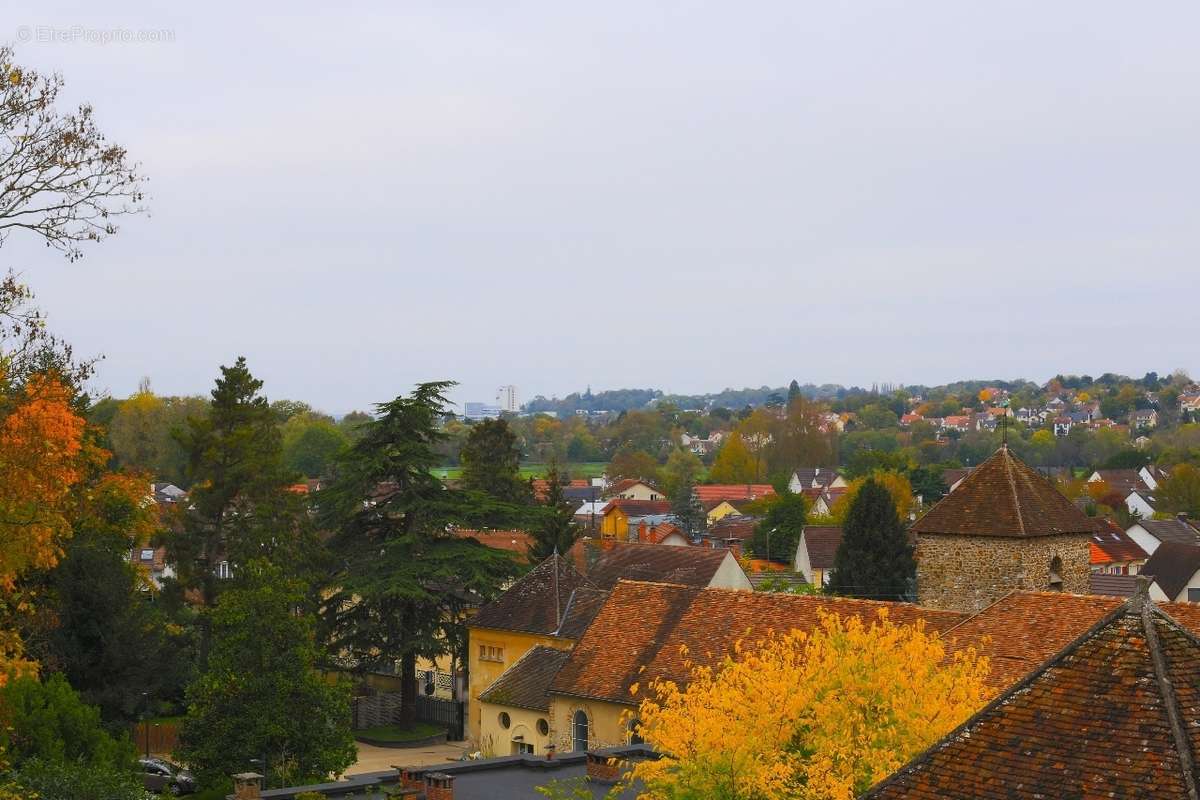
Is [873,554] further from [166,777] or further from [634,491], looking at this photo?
[634,491]

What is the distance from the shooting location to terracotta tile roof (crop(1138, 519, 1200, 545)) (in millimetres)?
81062

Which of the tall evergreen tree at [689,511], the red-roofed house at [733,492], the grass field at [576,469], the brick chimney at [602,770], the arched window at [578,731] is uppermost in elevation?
the grass field at [576,469]

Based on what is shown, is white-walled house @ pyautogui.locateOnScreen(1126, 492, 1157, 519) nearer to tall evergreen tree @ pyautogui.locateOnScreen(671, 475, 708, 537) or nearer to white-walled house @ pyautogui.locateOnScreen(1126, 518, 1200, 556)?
white-walled house @ pyautogui.locateOnScreen(1126, 518, 1200, 556)

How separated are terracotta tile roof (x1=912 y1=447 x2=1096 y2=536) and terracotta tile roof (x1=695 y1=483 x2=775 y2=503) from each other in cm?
8590

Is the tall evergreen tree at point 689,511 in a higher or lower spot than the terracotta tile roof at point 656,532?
higher

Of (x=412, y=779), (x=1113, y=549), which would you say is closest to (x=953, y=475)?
(x=1113, y=549)

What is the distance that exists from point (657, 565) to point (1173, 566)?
31817 mm

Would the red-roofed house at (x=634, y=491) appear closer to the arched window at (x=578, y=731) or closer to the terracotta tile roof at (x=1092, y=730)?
the arched window at (x=578, y=731)

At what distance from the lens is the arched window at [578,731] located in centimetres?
3231

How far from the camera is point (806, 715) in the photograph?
18547 millimetres

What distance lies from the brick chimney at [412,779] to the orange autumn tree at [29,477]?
243 inches

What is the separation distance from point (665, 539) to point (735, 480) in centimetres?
6260

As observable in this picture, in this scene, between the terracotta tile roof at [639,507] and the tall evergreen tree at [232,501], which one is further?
the terracotta tile roof at [639,507]

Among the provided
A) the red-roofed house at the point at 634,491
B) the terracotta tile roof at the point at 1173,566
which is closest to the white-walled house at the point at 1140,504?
the terracotta tile roof at the point at 1173,566
